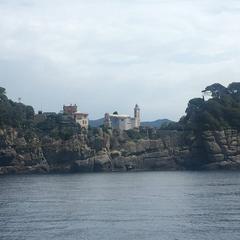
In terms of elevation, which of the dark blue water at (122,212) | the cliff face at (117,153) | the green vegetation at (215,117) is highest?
the green vegetation at (215,117)

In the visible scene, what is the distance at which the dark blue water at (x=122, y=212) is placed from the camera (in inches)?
2596

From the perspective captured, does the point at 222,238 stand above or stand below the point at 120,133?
below

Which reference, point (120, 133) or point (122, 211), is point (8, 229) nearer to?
point (122, 211)

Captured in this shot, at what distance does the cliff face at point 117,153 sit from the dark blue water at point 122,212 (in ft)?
178

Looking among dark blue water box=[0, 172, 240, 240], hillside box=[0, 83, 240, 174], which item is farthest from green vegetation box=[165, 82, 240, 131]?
dark blue water box=[0, 172, 240, 240]

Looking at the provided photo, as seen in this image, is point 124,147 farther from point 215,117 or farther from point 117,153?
point 215,117

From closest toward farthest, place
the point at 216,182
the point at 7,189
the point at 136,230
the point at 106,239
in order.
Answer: the point at 106,239, the point at 136,230, the point at 7,189, the point at 216,182

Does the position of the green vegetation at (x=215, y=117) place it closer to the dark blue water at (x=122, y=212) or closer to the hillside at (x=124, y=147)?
the hillside at (x=124, y=147)

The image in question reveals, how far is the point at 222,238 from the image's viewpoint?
6225 centimetres

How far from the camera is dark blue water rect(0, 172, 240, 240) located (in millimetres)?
65938

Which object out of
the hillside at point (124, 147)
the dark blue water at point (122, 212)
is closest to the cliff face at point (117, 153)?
the hillside at point (124, 147)

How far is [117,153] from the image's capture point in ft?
620

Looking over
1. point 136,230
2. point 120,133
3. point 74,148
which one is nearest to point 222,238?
point 136,230

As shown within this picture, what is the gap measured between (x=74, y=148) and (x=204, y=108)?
134ft
